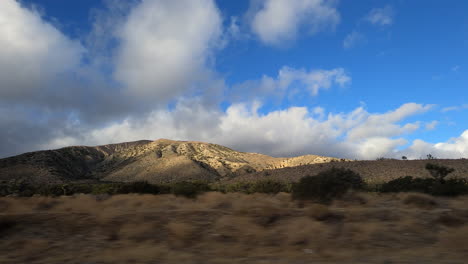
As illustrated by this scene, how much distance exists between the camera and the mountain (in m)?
82.2

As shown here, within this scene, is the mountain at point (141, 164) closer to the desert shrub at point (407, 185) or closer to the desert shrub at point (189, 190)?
the desert shrub at point (407, 185)

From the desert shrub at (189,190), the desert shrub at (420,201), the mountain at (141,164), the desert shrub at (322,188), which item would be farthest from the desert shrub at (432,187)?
the mountain at (141,164)

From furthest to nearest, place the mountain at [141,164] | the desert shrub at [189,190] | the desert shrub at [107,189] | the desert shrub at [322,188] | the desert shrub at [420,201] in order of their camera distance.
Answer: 1. the mountain at [141,164]
2. the desert shrub at [107,189]
3. the desert shrub at [189,190]
4. the desert shrub at [322,188]
5. the desert shrub at [420,201]

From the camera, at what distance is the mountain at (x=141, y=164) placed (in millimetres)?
82231

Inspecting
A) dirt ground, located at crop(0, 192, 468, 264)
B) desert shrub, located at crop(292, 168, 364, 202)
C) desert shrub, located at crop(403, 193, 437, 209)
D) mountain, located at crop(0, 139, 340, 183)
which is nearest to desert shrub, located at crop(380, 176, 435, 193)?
desert shrub, located at crop(292, 168, 364, 202)

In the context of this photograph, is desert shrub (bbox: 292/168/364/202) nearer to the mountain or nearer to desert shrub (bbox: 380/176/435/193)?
desert shrub (bbox: 380/176/435/193)

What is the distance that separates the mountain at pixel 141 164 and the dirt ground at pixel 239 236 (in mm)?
57665

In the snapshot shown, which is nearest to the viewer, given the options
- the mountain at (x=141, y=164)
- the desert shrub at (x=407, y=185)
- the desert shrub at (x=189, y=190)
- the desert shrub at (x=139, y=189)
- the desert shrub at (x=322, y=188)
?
the desert shrub at (x=322, y=188)

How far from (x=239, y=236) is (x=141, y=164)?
10527 centimetres

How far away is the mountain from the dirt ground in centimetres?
5766

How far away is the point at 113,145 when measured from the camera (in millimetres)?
166250

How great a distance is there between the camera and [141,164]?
108875 mm

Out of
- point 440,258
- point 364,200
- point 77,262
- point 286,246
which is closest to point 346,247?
point 286,246

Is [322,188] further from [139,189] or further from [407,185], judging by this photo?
[139,189]
